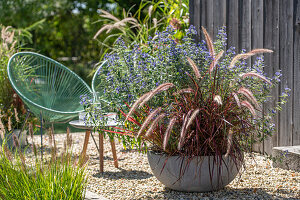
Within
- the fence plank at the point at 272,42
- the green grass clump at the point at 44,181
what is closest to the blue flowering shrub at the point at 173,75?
the green grass clump at the point at 44,181

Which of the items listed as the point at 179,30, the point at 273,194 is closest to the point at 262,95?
the point at 273,194

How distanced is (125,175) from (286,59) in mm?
1655

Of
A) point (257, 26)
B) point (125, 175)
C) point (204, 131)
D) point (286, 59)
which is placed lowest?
point (125, 175)

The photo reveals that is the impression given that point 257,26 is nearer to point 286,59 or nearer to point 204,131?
point 286,59

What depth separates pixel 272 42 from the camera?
3.44m

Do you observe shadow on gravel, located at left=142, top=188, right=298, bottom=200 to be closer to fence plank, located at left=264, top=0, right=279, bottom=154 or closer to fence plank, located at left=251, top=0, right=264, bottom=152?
fence plank, located at left=264, top=0, right=279, bottom=154

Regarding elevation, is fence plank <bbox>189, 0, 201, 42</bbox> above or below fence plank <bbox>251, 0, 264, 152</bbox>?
above

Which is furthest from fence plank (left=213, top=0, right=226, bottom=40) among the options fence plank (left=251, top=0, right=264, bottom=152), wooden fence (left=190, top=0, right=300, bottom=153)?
fence plank (left=251, top=0, right=264, bottom=152)

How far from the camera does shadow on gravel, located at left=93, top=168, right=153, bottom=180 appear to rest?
10.3ft

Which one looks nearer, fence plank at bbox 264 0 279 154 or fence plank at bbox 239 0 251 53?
fence plank at bbox 264 0 279 154

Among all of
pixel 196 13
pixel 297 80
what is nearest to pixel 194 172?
pixel 297 80

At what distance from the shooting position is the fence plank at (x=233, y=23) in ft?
12.6

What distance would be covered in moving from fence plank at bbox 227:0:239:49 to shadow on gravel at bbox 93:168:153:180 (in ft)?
5.19

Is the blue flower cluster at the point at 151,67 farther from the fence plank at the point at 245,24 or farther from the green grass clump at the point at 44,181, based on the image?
the fence plank at the point at 245,24
